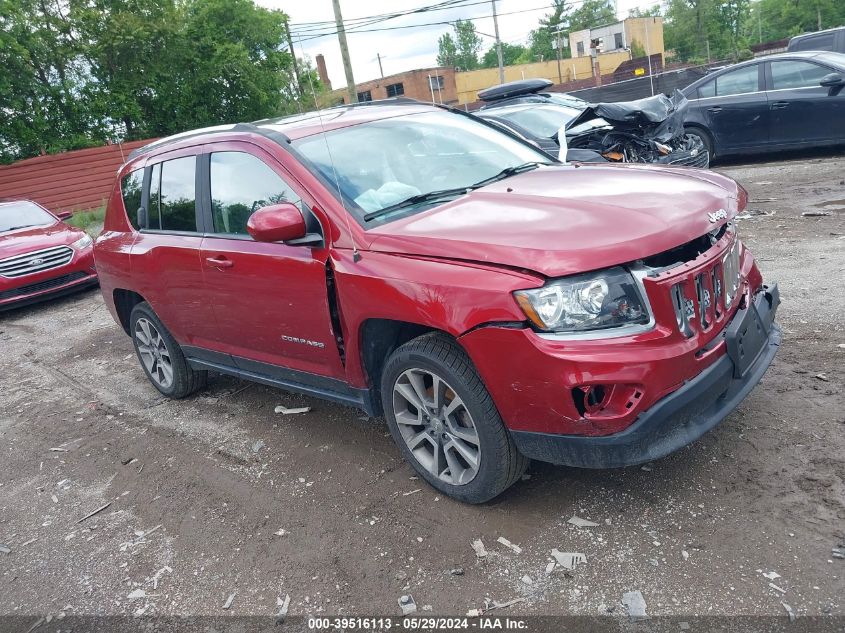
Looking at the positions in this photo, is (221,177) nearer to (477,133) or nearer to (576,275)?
(477,133)

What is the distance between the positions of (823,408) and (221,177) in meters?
3.58

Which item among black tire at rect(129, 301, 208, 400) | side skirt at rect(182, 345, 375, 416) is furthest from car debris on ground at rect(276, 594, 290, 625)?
black tire at rect(129, 301, 208, 400)

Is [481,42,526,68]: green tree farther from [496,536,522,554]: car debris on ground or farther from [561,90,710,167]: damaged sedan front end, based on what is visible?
[496,536,522,554]: car debris on ground

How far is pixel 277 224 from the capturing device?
3416 millimetres

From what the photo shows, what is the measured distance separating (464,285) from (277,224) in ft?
3.48

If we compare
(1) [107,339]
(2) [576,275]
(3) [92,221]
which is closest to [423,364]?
(2) [576,275]

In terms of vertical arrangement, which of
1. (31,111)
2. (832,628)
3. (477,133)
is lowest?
(832,628)

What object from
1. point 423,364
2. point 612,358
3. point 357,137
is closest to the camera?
point 612,358

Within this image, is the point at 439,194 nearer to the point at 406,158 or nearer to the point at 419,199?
the point at 419,199

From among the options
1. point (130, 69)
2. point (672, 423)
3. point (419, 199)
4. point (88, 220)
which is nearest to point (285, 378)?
point (419, 199)

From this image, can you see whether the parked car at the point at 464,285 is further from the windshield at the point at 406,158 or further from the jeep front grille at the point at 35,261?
the jeep front grille at the point at 35,261

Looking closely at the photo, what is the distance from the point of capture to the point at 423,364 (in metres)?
3.17

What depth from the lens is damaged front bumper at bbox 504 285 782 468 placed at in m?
2.77

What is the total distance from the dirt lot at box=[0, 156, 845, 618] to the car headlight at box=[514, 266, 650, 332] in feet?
3.14
